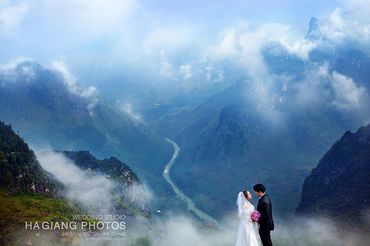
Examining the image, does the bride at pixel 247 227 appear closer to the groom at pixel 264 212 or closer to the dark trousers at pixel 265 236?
the dark trousers at pixel 265 236

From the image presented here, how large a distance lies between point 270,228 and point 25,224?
158 metres

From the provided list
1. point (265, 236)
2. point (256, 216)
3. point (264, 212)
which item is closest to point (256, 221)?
point (256, 216)

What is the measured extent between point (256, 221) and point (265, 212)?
51.0 inches

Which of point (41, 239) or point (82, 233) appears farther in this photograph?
point (82, 233)

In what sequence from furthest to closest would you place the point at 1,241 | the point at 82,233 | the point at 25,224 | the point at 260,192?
the point at 82,233, the point at 25,224, the point at 1,241, the point at 260,192

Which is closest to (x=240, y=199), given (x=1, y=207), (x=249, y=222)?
(x=249, y=222)

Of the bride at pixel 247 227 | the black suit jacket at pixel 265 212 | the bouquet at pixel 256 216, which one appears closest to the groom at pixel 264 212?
the black suit jacket at pixel 265 212

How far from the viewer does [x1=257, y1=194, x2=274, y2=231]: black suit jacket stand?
42.8 m

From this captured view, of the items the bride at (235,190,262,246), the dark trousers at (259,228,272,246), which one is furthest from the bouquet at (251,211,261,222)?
the dark trousers at (259,228,272,246)

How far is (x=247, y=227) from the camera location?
146 feet

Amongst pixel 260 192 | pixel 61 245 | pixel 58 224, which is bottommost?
pixel 260 192

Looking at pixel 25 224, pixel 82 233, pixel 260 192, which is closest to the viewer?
pixel 260 192

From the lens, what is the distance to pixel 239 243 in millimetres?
44594

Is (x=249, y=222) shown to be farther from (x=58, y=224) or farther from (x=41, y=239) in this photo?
(x=58, y=224)
